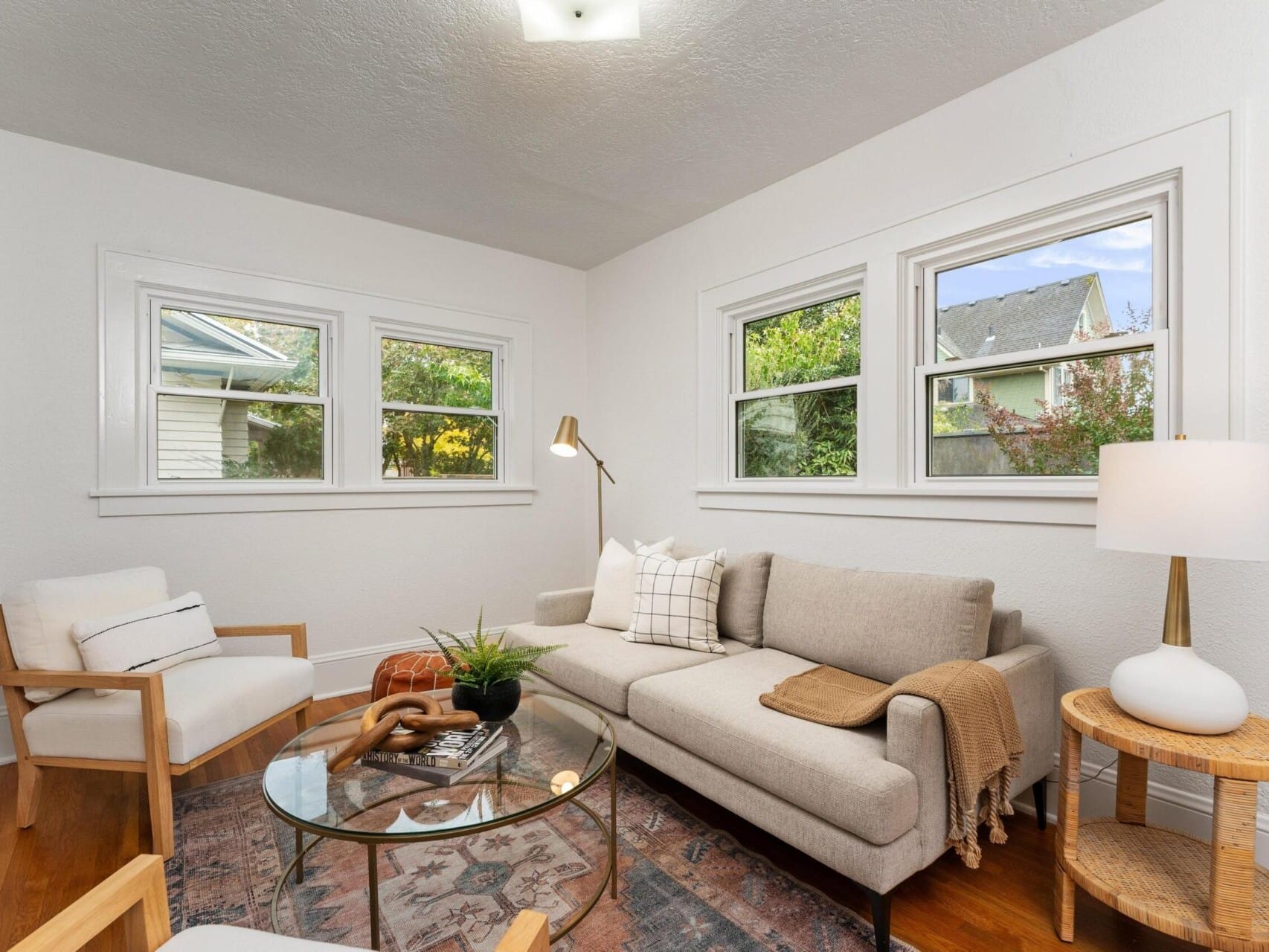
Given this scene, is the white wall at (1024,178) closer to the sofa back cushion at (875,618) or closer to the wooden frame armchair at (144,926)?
the sofa back cushion at (875,618)

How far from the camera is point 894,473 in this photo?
281cm

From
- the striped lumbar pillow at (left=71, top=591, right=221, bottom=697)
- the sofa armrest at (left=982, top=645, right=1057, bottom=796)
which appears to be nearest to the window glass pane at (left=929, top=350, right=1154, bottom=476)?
the sofa armrest at (left=982, top=645, right=1057, bottom=796)

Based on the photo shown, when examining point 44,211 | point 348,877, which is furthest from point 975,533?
point 44,211

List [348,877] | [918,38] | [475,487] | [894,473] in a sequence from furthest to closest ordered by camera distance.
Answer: [475,487] → [894,473] → [918,38] → [348,877]

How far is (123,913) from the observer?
109 centimetres

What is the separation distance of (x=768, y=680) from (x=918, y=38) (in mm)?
2275

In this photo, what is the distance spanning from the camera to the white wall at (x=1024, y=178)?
6.28 feet

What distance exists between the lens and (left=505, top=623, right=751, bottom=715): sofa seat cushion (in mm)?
2539

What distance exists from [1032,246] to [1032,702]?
1.64 meters

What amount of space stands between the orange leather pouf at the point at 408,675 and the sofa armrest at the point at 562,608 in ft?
1.81

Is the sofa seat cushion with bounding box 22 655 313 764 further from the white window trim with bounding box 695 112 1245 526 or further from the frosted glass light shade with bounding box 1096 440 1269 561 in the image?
the frosted glass light shade with bounding box 1096 440 1269 561

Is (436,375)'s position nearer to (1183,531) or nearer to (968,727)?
(968,727)

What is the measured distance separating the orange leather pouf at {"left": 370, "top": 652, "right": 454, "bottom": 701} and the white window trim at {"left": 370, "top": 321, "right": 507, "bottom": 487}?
1.20 m

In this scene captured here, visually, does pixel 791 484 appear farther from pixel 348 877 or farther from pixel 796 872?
pixel 348 877
